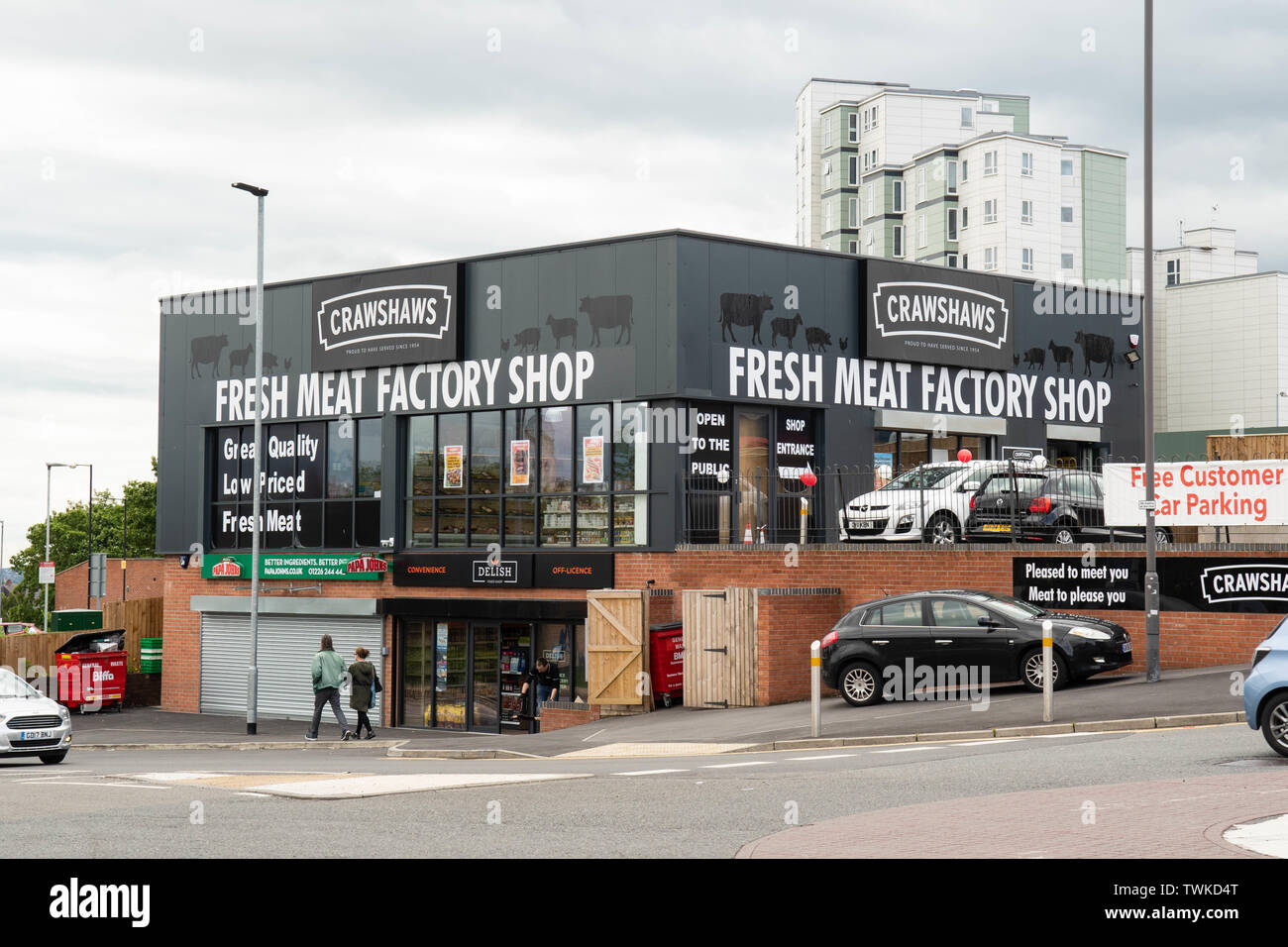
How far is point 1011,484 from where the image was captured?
25609 millimetres

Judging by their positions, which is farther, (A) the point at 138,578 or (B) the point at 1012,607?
(A) the point at 138,578

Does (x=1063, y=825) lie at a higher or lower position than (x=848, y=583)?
lower

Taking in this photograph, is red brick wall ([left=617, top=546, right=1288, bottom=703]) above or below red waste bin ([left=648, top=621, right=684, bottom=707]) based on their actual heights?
above

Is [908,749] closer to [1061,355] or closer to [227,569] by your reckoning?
[1061,355]

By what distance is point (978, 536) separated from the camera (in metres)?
25.4

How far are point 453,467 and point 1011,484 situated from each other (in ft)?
42.4

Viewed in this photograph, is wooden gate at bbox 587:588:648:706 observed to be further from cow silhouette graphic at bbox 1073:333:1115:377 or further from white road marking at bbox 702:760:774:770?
cow silhouette graphic at bbox 1073:333:1115:377

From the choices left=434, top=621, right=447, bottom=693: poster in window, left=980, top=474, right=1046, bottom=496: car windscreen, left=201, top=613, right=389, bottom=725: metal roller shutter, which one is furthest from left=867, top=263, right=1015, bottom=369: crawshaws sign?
left=201, top=613, right=389, bottom=725: metal roller shutter

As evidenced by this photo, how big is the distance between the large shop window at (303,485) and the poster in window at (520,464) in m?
4.16

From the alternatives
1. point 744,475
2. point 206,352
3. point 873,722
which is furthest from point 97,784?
point 206,352

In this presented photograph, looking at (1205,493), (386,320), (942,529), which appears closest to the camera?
(1205,493)

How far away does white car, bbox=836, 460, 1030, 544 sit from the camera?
2586 centimetres

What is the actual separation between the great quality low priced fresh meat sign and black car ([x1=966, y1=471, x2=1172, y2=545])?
7.10 feet
